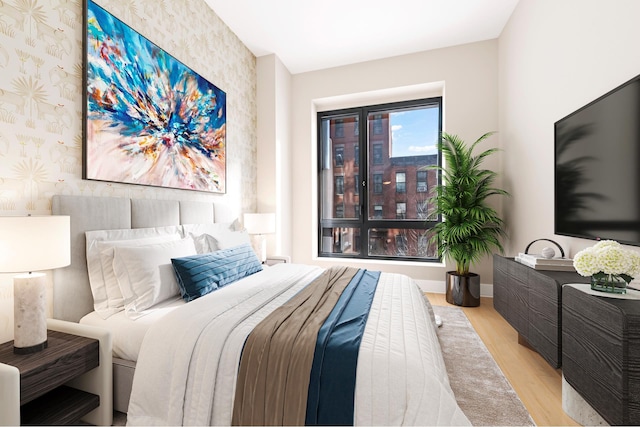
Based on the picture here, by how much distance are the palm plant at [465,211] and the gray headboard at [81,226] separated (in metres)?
3.01

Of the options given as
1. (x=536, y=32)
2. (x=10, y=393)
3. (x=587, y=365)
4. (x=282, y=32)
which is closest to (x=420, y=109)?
(x=536, y=32)

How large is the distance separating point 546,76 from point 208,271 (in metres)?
3.15

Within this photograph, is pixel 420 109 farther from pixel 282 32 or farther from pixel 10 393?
pixel 10 393

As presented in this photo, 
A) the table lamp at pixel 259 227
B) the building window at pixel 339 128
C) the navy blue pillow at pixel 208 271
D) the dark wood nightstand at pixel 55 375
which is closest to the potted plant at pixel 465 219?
the building window at pixel 339 128

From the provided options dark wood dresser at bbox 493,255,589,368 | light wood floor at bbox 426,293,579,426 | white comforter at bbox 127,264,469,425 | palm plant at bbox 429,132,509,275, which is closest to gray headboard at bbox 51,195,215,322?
white comforter at bbox 127,264,469,425

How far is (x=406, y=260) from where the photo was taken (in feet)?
13.8

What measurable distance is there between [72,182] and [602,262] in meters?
2.86

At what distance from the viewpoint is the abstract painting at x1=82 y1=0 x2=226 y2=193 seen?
1880 mm

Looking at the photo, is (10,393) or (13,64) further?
(13,64)

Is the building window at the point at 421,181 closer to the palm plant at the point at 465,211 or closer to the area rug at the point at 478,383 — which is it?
the palm plant at the point at 465,211

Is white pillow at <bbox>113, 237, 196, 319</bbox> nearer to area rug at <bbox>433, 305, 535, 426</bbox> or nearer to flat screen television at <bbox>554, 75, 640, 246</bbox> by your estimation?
area rug at <bbox>433, 305, 535, 426</bbox>

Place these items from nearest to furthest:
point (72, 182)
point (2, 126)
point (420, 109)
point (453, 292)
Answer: point (2, 126), point (72, 182), point (453, 292), point (420, 109)

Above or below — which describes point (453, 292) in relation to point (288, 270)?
below

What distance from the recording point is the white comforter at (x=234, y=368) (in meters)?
1.04
